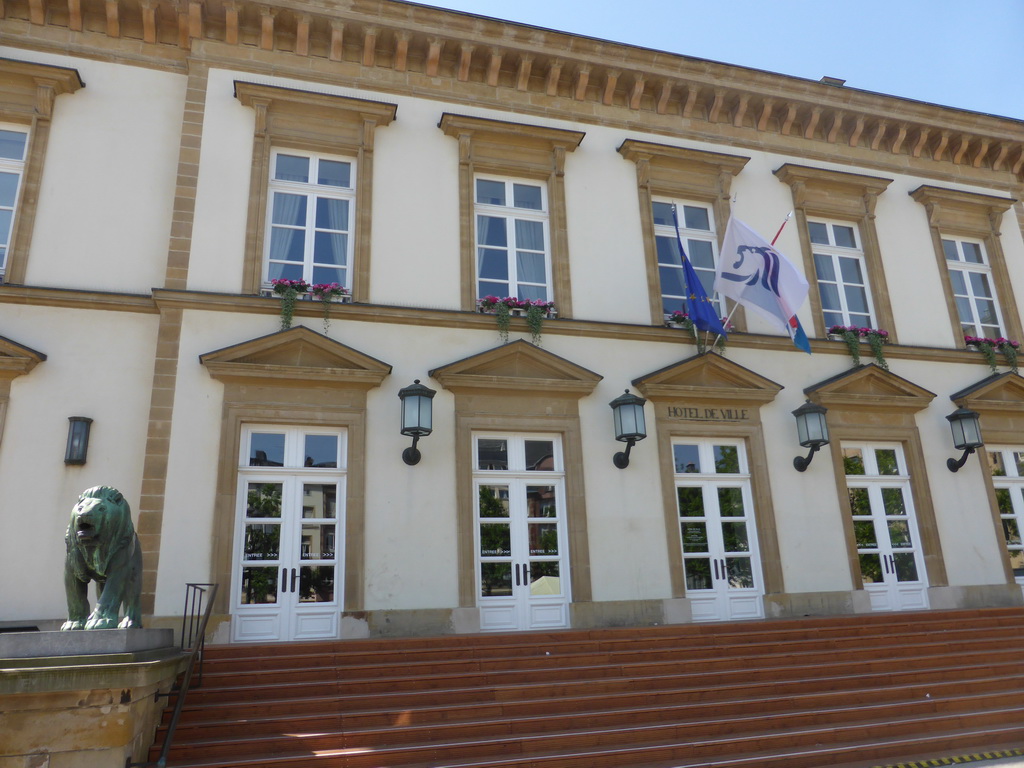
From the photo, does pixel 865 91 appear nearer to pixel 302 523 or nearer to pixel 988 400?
pixel 988 400

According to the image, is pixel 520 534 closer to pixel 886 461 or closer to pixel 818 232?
pixel 886 461

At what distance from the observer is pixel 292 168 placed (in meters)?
10.3

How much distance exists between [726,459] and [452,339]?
412 cm

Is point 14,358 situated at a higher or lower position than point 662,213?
lower

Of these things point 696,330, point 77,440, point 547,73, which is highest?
point 547,73

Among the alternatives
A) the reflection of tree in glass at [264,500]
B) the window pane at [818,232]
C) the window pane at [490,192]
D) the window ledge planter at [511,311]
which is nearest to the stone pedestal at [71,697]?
the reflection of tree in glass at [264,500]

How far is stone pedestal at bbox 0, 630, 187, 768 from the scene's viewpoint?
4.79 m

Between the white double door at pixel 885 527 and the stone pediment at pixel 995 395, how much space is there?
146cm

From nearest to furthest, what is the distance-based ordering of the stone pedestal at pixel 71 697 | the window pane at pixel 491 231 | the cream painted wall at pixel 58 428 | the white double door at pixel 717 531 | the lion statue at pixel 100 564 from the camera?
the stone pedestal at pixel 71 697 < the lion statue at pixel 100 564 < the cream painted wall at pixel 58 428 < the white double door at pixel 717 531 < the window pane at pixel 491 231

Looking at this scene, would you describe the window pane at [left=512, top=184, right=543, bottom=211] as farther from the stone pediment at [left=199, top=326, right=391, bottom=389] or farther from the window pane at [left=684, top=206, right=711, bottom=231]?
the stone pediment at [left=199, top=326, right=391, bottom=389]

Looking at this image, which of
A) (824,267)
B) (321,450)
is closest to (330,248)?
(321,450)

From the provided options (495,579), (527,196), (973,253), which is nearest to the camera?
(495,579)

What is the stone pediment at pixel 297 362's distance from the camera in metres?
8.82

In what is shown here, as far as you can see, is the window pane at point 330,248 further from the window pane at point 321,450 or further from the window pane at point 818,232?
the window pane at point 818,232
